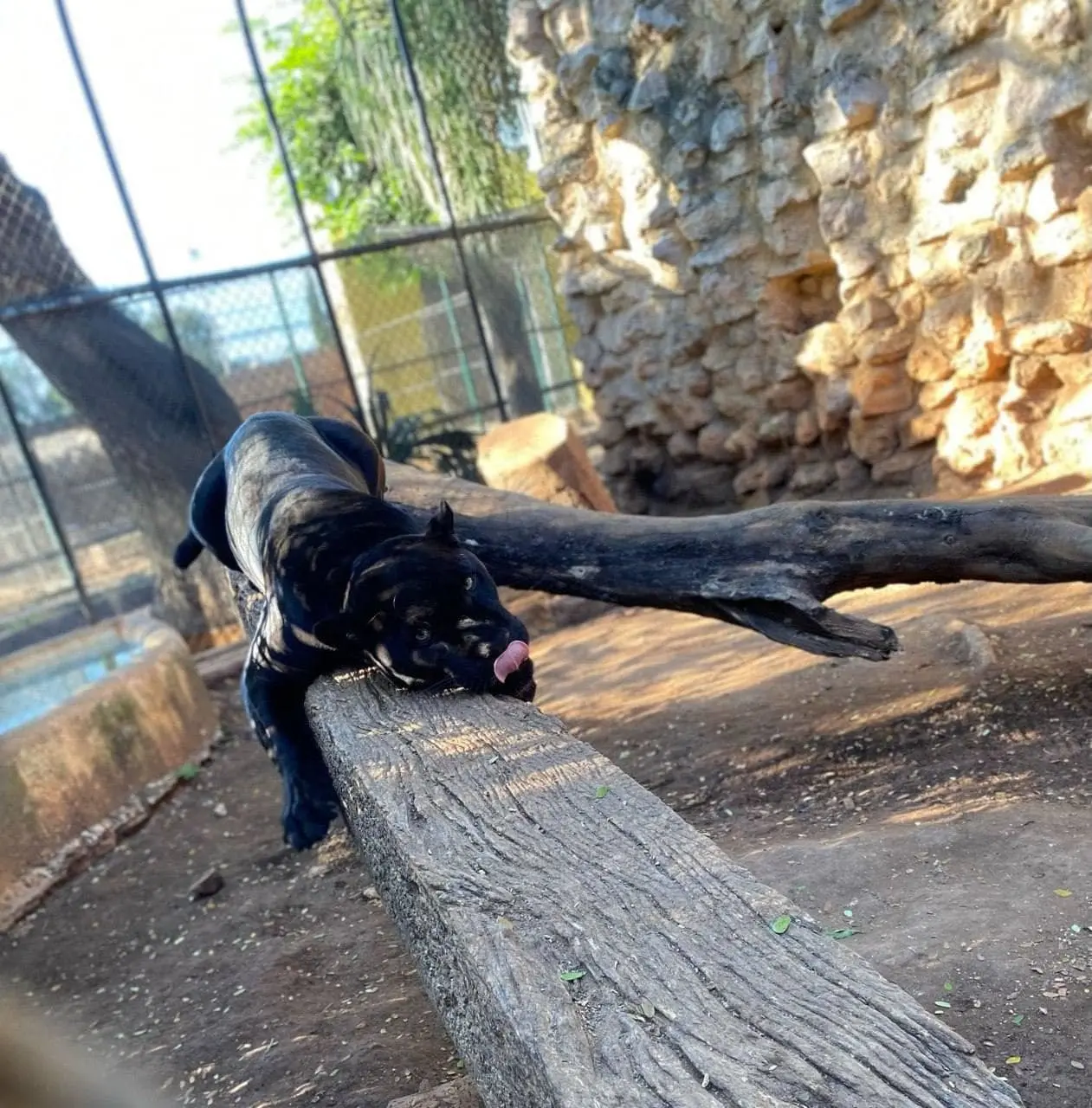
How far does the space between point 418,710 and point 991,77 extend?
4602mm

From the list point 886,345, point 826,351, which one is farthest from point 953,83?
point 826,351

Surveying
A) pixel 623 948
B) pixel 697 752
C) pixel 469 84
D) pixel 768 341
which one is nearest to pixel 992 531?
pixel 697 752

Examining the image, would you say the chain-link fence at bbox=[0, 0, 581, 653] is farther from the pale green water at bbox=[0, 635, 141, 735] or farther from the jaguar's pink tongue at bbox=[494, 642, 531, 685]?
the jaguar's pink tongue at bbox=[494, 642, 531, 685]

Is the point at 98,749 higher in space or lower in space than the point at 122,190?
lower

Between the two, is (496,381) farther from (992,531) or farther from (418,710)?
(418,710)

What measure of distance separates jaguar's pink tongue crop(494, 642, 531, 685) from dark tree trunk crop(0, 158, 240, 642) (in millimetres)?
5688

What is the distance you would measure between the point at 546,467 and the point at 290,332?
3.36 meters

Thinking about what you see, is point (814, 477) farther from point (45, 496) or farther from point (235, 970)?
point (45, 496)

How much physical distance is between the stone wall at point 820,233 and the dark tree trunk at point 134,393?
312 centimetres

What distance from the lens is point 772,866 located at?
270cm

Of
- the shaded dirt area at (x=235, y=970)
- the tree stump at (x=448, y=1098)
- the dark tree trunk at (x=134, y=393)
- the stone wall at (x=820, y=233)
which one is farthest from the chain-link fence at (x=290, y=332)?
the tree stump at (x=448, y=1098)

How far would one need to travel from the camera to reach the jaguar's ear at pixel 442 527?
262 cm

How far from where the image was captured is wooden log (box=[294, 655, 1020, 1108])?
3.61ft

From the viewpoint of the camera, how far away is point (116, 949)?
148 inches
